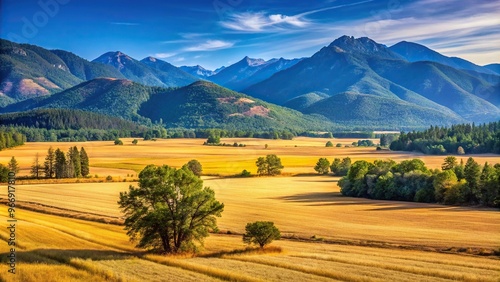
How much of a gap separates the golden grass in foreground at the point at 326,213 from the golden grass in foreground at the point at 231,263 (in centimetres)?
730

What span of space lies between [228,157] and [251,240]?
99854 millimetres

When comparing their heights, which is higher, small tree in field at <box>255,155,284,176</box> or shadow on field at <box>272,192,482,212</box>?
small tree in field at <box>255,155,284,176</box>

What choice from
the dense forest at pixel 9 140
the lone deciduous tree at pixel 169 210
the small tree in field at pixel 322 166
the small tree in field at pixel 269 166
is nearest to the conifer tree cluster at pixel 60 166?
the small tree in field at pixel 269 166

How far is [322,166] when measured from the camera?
11794cm

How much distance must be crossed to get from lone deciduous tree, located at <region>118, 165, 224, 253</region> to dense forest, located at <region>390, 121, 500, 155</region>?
13825 centimetres

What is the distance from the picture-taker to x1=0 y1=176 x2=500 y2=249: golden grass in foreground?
45812mm

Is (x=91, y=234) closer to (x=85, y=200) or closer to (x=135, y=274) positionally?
(x=135, y=274)

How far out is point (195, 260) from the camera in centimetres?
3188

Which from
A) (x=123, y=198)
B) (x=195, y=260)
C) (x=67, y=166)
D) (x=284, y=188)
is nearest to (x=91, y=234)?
(x=123, y=198)

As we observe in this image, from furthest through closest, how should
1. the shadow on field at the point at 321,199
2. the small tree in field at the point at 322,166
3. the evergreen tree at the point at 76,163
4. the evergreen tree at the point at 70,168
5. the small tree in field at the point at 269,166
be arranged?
the small tree in field at the point at 322,166, the small tree in field at the point at 269,166, the evergreen tree at the point at 76,163, the evergreen tree at the point at 70,168, the shadow on field at the point at 321,199

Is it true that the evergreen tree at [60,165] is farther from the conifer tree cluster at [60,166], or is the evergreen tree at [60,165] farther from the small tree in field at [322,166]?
the small tree in field at [322,166]

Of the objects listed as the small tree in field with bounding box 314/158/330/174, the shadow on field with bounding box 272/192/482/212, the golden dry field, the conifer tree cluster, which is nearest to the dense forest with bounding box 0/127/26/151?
the conifer tree cluster

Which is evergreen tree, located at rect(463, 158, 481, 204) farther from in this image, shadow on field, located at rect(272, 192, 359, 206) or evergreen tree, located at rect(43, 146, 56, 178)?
evergreen tree, located at rect(43, 146, 56, 178)

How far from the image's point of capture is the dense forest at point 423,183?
223ft
